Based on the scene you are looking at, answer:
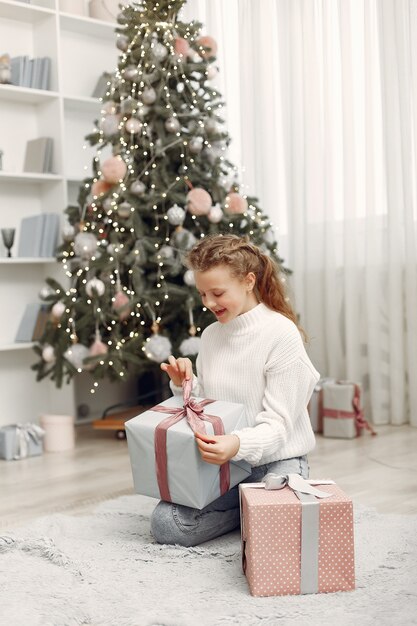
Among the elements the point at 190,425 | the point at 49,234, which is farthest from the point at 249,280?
the point at 49,234

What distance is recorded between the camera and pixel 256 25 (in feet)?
14.5

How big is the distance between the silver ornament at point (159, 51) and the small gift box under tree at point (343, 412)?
5.19 ft

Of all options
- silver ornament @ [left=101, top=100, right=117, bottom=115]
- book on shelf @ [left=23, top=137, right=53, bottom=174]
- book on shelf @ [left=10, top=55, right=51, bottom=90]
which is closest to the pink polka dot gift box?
silver ornament @ [left=101, top=100, right=117, bottom=115]

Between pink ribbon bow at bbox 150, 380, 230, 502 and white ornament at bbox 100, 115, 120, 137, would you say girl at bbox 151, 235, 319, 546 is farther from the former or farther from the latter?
white ornament at bbox 100, 115, 120, 137

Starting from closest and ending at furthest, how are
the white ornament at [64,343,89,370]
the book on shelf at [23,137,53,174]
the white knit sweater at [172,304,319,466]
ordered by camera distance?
the white knit sweater at [172,304,319,466] → the white ornament at [64,343,89,370] → the book on shelf at [23,137,53,174]

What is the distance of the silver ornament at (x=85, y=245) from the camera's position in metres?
3.73

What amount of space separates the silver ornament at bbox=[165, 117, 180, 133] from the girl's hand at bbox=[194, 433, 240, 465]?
2.03 meters

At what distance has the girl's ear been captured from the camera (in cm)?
224

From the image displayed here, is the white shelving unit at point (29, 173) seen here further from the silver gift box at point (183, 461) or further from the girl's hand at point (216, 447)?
the girl's hand at point (216, 447)

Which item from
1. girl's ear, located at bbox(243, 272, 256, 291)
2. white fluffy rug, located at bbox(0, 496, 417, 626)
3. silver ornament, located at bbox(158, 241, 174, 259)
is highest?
silver ornament, located at bbox(158, 241, 174, 259)

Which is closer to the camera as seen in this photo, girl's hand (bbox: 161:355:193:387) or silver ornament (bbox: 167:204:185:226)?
girl's hand (bbox: 161:355:193:387)

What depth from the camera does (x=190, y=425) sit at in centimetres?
204

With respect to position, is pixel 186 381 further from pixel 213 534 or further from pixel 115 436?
pixel 115 436

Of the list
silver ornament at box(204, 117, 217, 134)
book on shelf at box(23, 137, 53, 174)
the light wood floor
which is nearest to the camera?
the light wood floor
